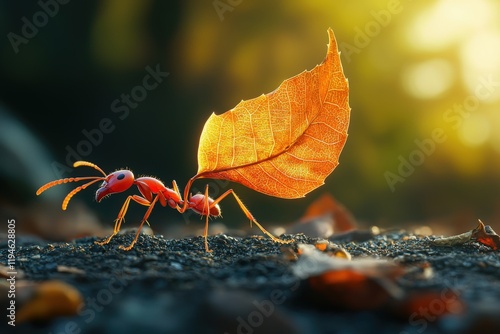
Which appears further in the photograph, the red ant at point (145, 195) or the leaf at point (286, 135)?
the red ant at point (145, 195)

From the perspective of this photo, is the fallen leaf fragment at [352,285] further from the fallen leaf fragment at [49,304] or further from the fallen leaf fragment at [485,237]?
the fallen leaf fragment at [485,237]

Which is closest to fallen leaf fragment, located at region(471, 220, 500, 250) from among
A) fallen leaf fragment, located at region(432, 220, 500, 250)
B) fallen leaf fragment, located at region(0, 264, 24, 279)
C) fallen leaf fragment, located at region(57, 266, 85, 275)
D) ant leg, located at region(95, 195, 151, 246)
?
fallen leaf fragment, located at region(432, 220, 500, 250)

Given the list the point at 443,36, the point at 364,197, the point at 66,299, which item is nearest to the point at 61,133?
the point at 364,197

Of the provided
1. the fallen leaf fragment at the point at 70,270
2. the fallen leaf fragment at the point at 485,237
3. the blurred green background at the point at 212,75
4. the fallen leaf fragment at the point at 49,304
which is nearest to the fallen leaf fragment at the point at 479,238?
the fallen leaf fragment at the point at 485,237

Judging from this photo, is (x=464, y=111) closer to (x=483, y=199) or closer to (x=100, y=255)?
(x=483, y=199)

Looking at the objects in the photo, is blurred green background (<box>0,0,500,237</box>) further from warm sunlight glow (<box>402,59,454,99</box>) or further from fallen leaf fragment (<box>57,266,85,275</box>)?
fallen leaf fragment (<box>57,266,85,275</box>)

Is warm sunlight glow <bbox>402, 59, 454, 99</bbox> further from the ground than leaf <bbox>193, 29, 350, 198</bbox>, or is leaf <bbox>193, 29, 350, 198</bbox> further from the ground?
leaf <bbox>193, 29, 350, 198</bbox>

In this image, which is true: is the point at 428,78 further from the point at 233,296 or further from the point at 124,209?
the point at 233,296
